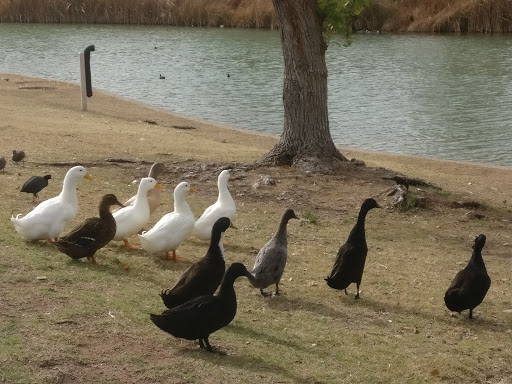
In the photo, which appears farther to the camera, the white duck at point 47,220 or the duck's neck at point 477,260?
the white duck at point 47,220

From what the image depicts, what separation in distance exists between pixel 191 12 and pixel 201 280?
4931 cm

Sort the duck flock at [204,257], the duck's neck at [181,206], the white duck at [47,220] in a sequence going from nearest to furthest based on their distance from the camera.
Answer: the duck flock at [204,257]
the white duck at [47,220]
the duck's neck at [181,206]

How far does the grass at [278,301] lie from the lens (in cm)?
654

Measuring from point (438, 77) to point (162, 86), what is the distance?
10.6 m

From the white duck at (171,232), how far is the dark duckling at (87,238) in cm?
43

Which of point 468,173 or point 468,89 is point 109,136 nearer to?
point 468,173

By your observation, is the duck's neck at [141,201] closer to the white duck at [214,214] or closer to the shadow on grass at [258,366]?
the white duck at [214,214]

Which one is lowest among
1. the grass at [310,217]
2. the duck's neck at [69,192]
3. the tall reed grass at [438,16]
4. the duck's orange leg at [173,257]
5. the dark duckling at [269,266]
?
the grass at [310,217]

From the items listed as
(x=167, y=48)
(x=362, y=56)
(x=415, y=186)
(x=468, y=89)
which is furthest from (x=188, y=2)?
(x=415, y=186)

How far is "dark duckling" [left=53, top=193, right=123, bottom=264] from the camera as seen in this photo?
867cm

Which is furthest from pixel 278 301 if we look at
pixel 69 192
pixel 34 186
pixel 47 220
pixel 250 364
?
pixel 34 186

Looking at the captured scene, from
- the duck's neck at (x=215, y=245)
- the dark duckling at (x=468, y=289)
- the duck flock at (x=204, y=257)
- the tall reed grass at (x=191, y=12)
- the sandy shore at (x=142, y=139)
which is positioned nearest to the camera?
the duck flock at (x=204, y=257)

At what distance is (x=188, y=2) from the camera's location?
5550 cm

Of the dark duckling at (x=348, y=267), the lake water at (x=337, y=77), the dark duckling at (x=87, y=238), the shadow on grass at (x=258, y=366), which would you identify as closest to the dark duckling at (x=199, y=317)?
the shadow on grass at (x=258, y=366)
